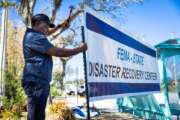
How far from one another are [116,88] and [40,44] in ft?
4.46

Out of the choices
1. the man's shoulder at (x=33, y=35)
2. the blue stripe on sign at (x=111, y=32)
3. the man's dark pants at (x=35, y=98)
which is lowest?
the man's dark pants at (x=35, y=98)

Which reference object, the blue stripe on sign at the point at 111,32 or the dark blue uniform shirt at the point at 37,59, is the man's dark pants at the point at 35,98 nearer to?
the dark blue uniform shirt at the point at 37,59

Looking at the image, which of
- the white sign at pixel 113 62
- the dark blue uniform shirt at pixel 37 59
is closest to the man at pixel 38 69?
the dark blue uniform shirt at pixel 37 59

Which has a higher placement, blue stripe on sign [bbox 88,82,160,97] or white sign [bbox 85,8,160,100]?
white sign [bbox 85,8,160,100]

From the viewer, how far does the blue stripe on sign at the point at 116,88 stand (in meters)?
3.74

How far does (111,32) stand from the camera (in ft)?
14.9

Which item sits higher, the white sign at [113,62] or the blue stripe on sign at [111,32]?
the blue stripe on sign at [111,32]

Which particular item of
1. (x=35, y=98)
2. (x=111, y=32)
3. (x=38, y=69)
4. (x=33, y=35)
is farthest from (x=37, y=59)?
(x=111, y=32)

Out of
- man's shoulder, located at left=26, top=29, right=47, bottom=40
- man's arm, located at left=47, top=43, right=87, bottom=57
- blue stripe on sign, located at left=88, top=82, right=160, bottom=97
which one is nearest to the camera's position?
man's arm, located at left=47, top=43, right=87, bottom=57

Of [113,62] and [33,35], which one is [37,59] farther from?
[113,62]

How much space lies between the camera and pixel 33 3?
38.1 ft

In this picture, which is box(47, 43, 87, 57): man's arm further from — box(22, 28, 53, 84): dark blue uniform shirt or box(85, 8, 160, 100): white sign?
box(85, 8, 160, 100): white sign

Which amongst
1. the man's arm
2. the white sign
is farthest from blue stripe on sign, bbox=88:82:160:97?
the man's arm

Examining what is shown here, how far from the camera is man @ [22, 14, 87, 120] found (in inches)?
137
